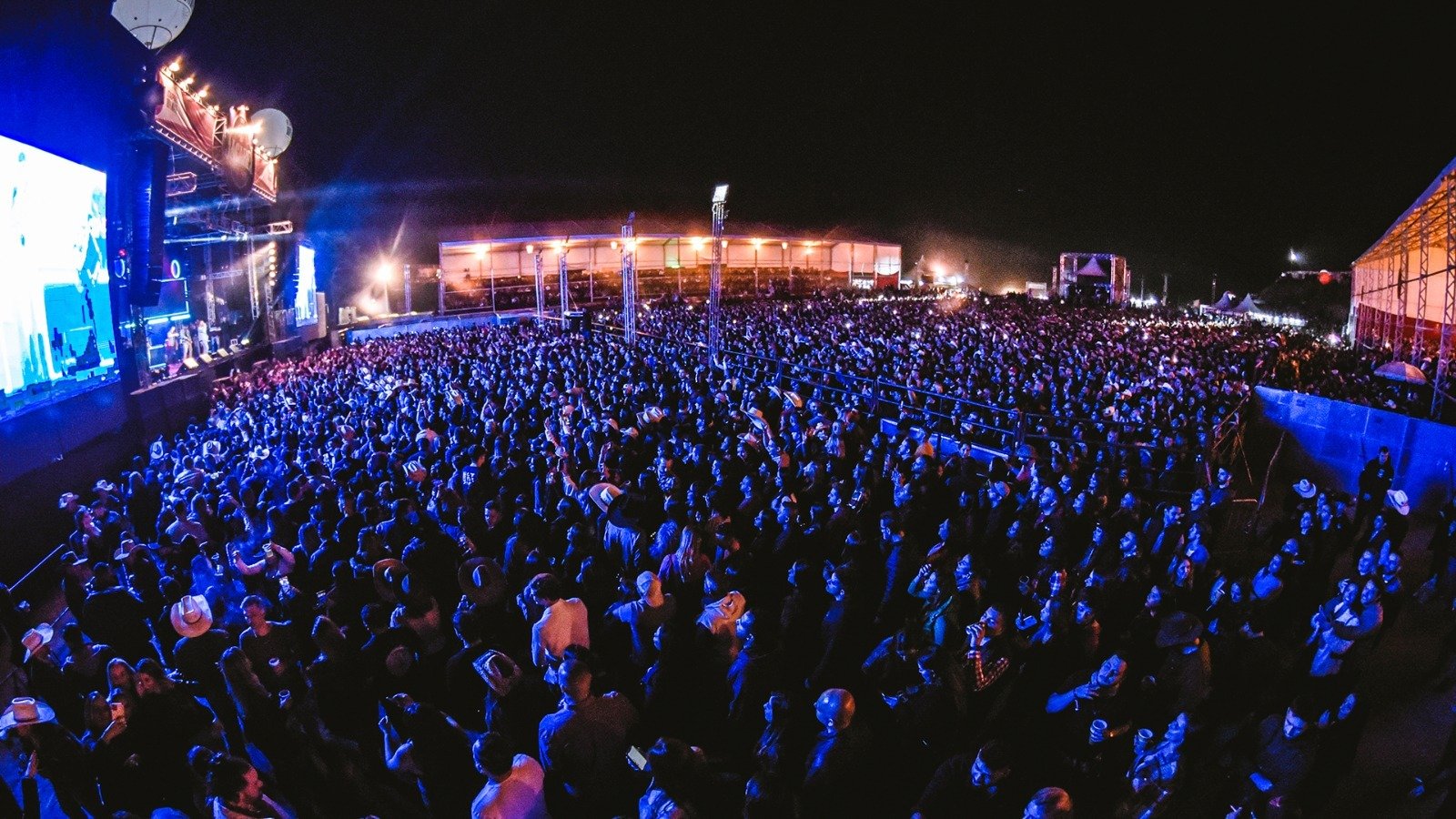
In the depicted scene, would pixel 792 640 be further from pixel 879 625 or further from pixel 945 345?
pixel 945 345

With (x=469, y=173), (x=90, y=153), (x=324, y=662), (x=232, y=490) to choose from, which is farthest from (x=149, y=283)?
(x=469, y=173)

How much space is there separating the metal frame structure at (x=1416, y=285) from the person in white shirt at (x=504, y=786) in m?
12.6

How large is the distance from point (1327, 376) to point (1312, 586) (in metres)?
11.8

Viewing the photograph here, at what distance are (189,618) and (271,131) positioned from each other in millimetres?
15294

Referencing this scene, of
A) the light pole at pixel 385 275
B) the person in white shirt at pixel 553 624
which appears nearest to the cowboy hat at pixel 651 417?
the person in white shirt at pixel 553 624

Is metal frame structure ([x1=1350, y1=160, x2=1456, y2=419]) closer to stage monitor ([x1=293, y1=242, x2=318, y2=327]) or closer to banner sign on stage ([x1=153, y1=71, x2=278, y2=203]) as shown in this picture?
banner sign on stage ([x1=153, y1=71, x2=278, y2=203])

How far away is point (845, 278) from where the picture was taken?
4722 centimetres

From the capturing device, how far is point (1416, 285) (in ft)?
75.5

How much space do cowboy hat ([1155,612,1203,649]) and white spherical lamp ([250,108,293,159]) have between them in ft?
57.7

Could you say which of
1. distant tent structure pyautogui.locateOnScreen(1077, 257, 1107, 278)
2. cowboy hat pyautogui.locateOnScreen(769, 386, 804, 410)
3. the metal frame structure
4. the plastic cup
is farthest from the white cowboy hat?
distant tent structure pyautogui.locateOnScreen(1077, 257, 1107, 278)

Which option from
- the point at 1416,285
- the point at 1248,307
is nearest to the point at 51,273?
the point at 1416,285

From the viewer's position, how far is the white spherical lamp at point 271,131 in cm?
1509

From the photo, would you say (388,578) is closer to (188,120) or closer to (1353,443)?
(188,120)

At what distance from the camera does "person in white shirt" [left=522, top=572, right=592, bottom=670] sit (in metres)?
3.63
